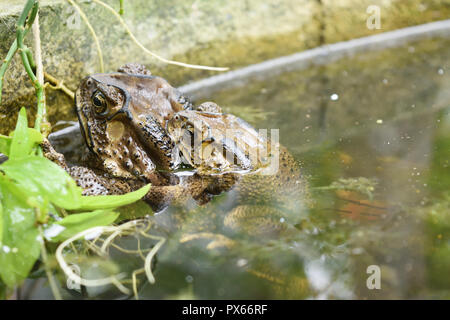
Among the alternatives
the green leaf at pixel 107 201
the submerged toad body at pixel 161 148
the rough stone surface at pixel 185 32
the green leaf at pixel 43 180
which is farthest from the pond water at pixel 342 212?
the rough stone surface at pixel 185 32

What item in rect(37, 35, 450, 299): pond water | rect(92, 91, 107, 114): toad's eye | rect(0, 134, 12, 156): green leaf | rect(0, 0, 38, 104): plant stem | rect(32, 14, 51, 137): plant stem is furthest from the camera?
rect(92, 91, 107, 114): toad's eye

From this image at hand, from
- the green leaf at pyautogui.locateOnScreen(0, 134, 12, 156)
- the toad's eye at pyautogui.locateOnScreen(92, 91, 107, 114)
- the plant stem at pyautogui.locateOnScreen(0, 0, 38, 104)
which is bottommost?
the green leaf at pyautogui.locateOnScreen(0, 134, 12, 156)

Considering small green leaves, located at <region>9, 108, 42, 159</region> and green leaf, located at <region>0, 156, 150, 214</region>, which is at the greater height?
small green leaves, located at <region>9, 108, 42, 159</region>

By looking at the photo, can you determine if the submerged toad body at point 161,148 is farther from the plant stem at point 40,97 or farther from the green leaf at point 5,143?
the green leaf at point 5,143

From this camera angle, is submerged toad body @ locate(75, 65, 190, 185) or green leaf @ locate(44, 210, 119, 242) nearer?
green leaf @ locate(44, 210, 119, 242)

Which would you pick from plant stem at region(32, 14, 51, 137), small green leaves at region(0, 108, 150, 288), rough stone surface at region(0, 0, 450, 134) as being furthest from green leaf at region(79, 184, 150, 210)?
rough stone surface at region(0, 0, 450, 134)

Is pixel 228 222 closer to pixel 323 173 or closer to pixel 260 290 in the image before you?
pixel 260 290

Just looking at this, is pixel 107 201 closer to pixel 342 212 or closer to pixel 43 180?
pixel 43 180

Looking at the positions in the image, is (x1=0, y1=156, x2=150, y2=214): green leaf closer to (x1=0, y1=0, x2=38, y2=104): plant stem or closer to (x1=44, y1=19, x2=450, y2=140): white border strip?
(x1=0, y1=0, x2=38, y2=104): plant stem
